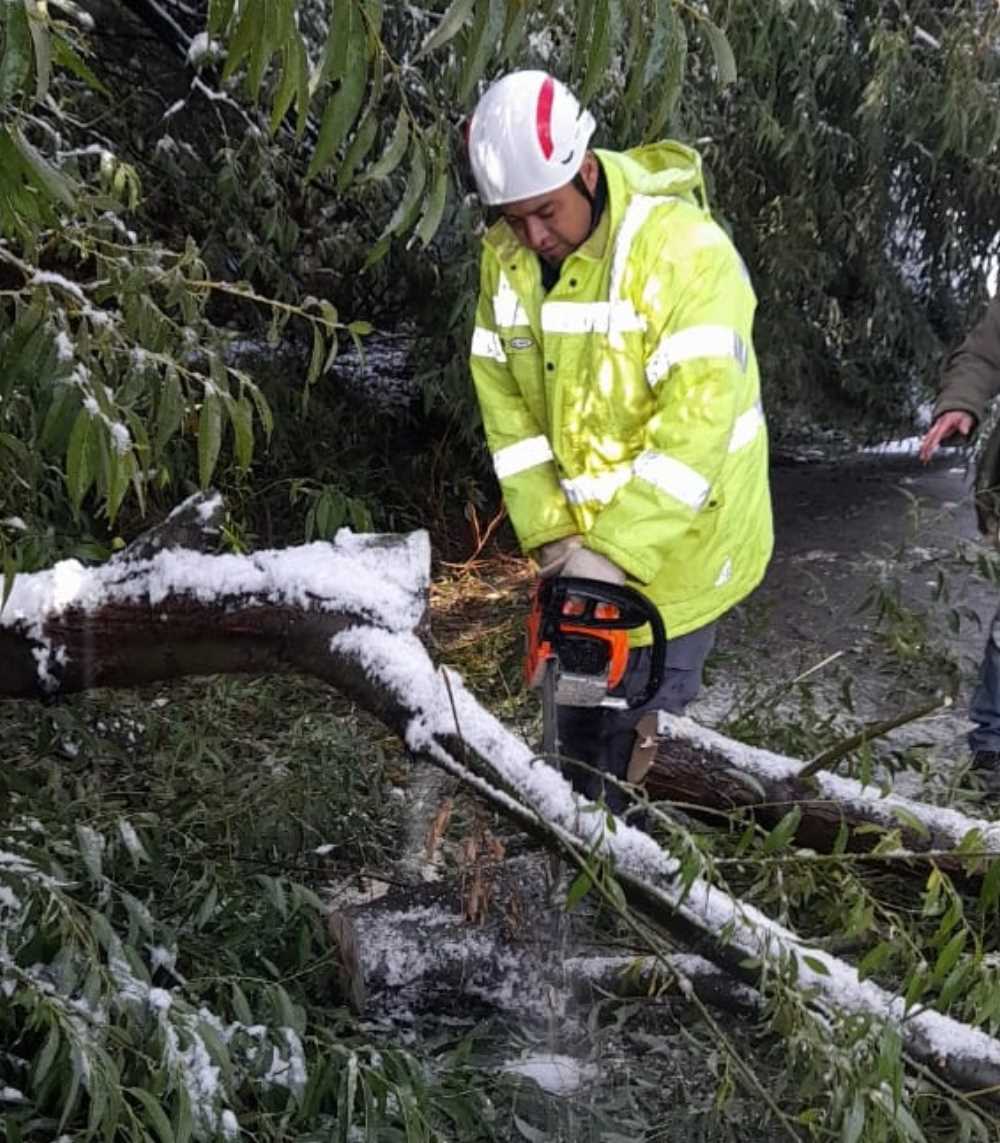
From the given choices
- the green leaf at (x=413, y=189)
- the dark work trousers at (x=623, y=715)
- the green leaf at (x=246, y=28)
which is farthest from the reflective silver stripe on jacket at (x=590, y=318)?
the green leaf at (x=246, y=28)

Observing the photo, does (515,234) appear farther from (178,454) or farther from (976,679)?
(976,679)

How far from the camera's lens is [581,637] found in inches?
84.0

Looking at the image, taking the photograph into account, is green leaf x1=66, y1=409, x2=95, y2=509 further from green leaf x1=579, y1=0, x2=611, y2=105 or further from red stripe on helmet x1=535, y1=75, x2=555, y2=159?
red stripe on helmet x1=535, y1=75, x2=555, y2=159

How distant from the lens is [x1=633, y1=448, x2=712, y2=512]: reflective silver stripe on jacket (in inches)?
82.9

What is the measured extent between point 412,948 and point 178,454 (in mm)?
1990

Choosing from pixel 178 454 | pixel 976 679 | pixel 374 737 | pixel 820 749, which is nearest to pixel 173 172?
pixel 178 454

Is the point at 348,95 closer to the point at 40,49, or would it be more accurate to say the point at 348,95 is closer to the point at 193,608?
the point at 40,49

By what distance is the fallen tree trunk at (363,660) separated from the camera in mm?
1958

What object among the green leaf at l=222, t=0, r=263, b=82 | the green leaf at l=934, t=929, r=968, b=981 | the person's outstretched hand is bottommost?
the green leaf at l=934, t=929, r=968, b=981

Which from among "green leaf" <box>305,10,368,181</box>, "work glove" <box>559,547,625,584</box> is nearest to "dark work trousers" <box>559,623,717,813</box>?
"work glove" <box>559,547,625,584</box>

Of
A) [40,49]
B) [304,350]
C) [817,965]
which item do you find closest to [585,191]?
[40,49]

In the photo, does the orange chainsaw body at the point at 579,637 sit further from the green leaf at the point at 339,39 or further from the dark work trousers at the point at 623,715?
the green leaf at the point at 339,39

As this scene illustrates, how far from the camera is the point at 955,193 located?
5496mm

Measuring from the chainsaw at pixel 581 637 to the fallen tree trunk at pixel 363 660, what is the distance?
0.16 meters
